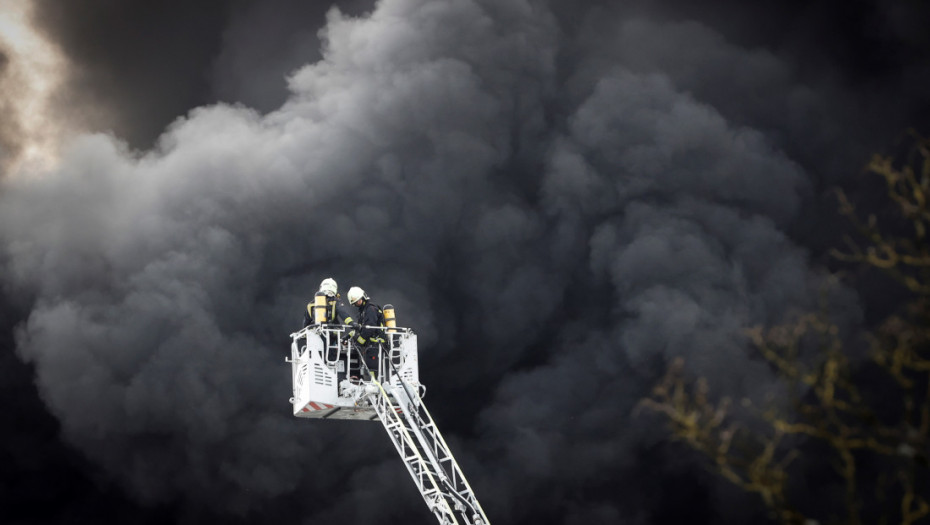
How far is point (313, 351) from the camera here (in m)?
22.1

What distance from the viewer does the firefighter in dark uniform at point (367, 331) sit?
22734mm

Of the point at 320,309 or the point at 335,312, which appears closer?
the point at 320,309

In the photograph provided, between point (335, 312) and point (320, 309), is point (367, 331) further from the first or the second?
point (320, 309)

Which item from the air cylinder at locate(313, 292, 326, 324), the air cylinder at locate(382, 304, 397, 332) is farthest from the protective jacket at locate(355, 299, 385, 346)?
the air cylinder at locate(313, 292, 326, 324)

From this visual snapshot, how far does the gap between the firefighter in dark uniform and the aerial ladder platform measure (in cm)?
17

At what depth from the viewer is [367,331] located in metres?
22.8

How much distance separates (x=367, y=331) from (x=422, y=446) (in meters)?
3.06

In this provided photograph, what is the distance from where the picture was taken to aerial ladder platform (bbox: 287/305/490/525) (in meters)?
21.7

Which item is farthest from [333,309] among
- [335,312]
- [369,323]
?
[369,323]

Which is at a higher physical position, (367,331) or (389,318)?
(389,318)

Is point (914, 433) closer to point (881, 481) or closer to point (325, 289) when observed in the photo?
point (881, 481)

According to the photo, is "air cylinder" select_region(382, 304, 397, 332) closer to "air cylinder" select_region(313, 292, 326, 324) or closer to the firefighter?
the firefighter

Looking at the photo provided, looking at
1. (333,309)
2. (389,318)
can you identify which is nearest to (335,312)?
(333,309)

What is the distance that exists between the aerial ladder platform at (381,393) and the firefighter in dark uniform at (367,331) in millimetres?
166
